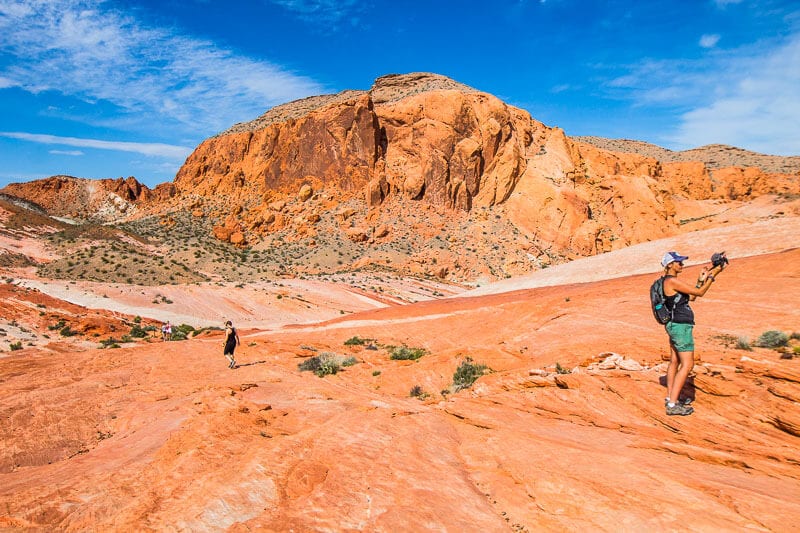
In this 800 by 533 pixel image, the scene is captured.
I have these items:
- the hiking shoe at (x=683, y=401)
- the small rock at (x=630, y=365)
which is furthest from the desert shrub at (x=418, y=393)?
the hiking shoe at (x=683, y=401)

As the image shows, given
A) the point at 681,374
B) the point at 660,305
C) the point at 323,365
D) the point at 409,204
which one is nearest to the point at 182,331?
the point at 323,365

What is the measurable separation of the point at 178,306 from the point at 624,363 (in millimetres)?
26404

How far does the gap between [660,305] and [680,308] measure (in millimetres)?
259

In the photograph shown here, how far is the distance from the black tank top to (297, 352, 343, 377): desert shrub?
746cm

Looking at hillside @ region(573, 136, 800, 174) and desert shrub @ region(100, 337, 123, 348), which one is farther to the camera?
hillside @ region(573, 136, 800, 174)

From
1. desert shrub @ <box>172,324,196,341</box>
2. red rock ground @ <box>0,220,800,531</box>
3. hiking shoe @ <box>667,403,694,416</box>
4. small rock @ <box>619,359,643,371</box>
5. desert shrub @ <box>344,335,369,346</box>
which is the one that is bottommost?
desert shrub @ <box>172,324,196,341</box>

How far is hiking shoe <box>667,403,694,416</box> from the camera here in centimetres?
512

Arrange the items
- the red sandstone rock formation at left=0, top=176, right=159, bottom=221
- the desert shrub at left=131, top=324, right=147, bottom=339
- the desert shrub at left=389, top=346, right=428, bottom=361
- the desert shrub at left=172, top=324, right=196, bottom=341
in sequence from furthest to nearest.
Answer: the red sandstone rock formation at left=0, top=176, right=159, bottom=221, the desert shrub at left=172, top=324, right=196, bottom=341, the desert shrub at left=131, top=324, right=147, bottom=339, the desert shrub at left=389, top=346, right=428, bottom=361

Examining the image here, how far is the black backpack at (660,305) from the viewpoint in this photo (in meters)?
5.50

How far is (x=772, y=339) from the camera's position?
6.54 metres

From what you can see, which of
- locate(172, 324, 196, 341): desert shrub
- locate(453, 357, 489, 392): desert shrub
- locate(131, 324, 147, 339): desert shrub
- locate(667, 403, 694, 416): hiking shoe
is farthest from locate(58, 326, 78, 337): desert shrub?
locate(667, 403, 694, 416): hiking shoe

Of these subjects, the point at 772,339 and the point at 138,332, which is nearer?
the point at 772,339

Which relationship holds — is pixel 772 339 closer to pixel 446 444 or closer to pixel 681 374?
pixel 681 374

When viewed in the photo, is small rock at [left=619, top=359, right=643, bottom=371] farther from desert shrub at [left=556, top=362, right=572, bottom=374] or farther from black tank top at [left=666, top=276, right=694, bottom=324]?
black tank top at [left=666, top=276, right=694, bottom=324]
